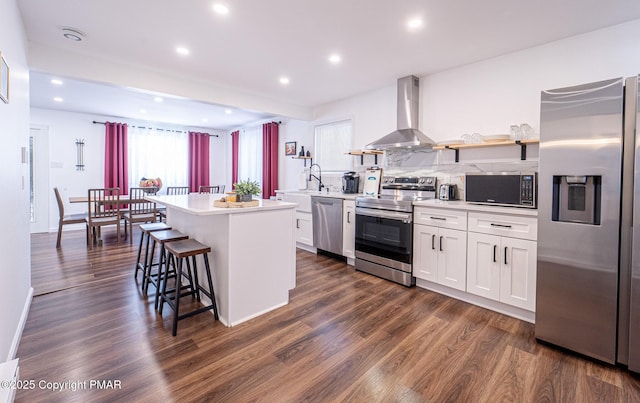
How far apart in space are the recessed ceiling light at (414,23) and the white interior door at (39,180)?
7225 millimetres

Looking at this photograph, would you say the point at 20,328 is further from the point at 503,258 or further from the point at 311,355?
the point at 503,258

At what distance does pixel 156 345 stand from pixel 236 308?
591mm

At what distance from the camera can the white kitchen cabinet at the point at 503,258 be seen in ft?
7.99

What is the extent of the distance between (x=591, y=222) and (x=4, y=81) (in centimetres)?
374

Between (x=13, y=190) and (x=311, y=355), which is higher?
(x=13, y=190)

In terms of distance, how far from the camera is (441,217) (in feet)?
9.82

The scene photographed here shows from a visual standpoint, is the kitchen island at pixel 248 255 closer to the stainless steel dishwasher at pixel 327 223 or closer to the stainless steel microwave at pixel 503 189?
the stainless steel dishwasher at pixel 327 223

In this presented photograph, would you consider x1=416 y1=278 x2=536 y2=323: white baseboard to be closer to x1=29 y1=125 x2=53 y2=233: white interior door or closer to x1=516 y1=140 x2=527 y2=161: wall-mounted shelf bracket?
x1=516 y1=140 x2=527 y2=161: wall-mounted shelf bracket

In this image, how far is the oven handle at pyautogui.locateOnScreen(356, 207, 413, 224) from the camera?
3.22 meters

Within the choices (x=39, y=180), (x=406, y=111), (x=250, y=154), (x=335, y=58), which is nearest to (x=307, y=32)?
(x=335, y=58)

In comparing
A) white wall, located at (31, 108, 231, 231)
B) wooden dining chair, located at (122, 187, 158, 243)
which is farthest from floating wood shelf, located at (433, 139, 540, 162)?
white wall, located at (31, 108, 231, 231)

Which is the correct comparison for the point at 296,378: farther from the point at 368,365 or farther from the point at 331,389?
the point at 368,365

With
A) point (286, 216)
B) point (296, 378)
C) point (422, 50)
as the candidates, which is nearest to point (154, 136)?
point (286, 216)

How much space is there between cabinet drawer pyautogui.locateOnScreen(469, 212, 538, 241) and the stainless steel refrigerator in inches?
11.0
